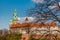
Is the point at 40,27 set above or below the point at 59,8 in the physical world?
below

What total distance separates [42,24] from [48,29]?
1.39ft

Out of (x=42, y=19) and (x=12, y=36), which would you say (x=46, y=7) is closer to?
(x=42, y=19)

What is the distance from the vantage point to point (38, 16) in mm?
12555

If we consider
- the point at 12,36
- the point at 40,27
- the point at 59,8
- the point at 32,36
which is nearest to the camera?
the point at 59,8

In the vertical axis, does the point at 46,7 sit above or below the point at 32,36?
above

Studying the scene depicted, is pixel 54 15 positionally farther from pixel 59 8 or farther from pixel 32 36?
pixel 32 36

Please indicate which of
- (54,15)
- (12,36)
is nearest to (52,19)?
(54,15)

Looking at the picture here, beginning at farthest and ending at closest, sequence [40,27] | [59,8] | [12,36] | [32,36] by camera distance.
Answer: [12,36], [32,36], [40,27], [59,8]

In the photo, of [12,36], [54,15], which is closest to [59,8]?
[54,15]

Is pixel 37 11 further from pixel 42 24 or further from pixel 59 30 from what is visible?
pixel 59 30

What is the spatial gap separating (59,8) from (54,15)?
514 mm

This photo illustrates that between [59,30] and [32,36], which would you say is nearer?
[59,30]

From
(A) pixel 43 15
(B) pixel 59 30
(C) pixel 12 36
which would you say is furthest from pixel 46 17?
(C) pixel 12 36

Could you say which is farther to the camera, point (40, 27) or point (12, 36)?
point (12, 36)
